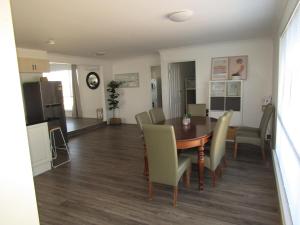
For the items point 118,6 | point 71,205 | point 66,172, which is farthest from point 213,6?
point 66,172

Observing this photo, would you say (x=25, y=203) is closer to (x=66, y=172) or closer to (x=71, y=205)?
(x=71, y=205)

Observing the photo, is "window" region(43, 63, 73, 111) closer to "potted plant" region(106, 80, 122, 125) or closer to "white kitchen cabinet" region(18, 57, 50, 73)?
"potted plant" region(106, 80, 122, 125)

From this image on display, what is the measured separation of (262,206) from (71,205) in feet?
7.43

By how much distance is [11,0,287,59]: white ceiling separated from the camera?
238 cm

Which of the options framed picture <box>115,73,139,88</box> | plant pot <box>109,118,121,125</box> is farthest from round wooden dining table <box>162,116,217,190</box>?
plant pot <box>109,118,121,125</box>

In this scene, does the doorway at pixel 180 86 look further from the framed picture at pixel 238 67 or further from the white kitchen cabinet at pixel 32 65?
the white kitchen cabinet at pixel 32 65

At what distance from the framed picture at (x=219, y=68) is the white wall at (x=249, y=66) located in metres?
0.10

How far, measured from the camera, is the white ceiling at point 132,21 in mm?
2379

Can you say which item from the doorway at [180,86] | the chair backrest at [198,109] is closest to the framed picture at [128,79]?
the doorway at [180,86]

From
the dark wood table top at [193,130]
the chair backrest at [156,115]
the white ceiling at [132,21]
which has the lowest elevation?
the dark wood table top at [193,130]

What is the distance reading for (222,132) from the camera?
2764mm

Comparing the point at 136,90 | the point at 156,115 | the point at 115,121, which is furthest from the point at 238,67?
the point at 115,121

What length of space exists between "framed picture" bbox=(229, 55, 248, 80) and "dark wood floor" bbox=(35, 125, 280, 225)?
1.85 metres

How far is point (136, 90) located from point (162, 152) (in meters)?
5.22
